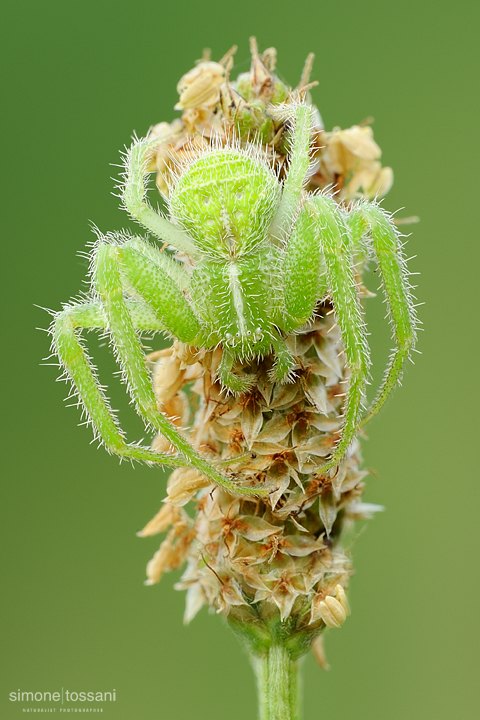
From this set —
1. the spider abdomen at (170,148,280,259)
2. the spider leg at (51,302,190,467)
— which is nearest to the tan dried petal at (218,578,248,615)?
the spider leg at (51,302,190,467)

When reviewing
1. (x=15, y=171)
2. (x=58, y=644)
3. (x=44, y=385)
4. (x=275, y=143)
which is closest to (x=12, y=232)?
(x=15, y=171)

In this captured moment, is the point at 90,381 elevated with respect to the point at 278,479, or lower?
elevated

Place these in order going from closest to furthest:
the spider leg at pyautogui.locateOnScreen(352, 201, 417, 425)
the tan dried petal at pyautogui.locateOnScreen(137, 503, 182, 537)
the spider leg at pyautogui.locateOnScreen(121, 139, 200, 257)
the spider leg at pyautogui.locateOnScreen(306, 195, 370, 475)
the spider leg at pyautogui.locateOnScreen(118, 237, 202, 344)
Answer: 1. the spider leg at pyautogui.locateOnScreen(306, 195, 370, 475)
2. the spider leg at pyautogui.locateOnScreen(352, 201, 417, 425)
3. the spider leg at pyautogui.locateOnScreen(118, 237, 202, 344)
4. the spider leg at pyautogui.locateOnScreen(121, 139, 200, 257)
5. the tan dried petal at pyautogui.locateOnScreen(137, 503, 182, 537)

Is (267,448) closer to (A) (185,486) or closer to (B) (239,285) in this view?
(A) (185,486)

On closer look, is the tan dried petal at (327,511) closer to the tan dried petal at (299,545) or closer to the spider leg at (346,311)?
the tan dried petal at (299,545)

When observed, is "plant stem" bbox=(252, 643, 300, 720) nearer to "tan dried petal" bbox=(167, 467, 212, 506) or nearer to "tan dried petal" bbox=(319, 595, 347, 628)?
"tan dried petal" bbox=(319, 595, 347, 628)

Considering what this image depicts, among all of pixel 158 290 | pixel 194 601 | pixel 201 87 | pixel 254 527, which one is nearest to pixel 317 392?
pixel 254 527

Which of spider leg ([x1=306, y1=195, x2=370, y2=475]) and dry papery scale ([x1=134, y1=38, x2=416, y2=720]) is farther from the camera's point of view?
dry papery scale ([x1=134, y1=38, x2=416, y2=720])
